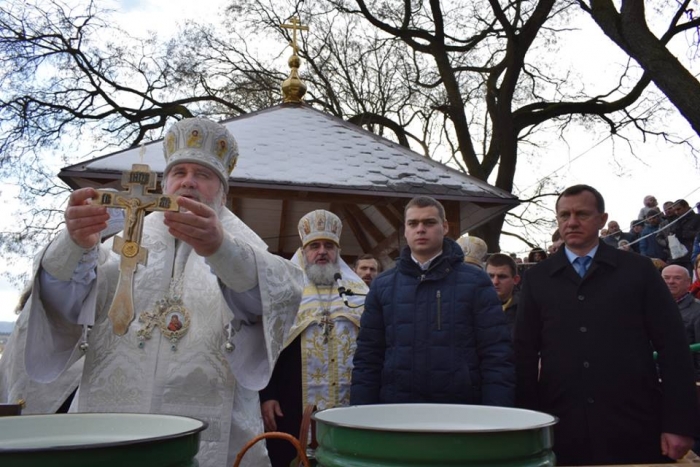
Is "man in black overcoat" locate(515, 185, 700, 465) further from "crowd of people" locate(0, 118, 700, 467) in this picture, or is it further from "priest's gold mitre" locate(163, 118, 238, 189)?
"priest's gold mitre" locate(163, 118, 238, 189)

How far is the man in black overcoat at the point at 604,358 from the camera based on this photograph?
2.85m

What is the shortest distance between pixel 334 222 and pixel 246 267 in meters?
2.44

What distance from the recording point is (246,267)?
218 centimetres

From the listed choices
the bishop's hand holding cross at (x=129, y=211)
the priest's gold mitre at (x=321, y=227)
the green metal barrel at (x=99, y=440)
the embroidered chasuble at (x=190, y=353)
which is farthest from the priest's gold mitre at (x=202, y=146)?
the priest's gold mitre at (x=321, y=227)

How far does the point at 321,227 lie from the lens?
4609 millimetres

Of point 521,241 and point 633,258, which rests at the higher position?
point 521,241

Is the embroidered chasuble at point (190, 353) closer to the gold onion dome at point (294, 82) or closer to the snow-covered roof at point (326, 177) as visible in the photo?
the snow-covered roof at point (326, 177)

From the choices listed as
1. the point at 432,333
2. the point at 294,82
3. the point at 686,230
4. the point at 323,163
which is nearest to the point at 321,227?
the point at 432,333

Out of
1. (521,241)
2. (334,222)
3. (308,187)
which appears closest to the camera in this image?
(334,222)

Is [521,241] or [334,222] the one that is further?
[521,241]

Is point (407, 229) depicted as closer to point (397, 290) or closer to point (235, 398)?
point (397, 290)

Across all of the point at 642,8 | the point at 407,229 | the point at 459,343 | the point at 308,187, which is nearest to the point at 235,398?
the point at 459,343

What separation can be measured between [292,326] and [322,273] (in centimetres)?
141

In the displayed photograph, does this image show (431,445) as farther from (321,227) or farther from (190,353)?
(321,227)
